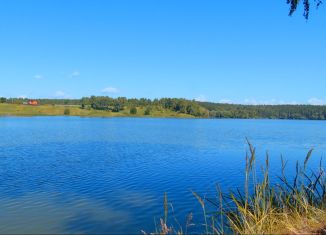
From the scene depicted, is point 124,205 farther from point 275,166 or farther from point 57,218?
point 275,166

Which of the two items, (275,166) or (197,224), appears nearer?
(197,224)

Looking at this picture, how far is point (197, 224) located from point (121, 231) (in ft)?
10.0

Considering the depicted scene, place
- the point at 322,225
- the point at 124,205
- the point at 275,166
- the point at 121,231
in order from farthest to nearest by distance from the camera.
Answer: the point at 275,166
the point at 124,205
the point at 121,231
the point at 322,225

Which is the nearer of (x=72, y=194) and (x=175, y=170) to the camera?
(x=72, y=194)

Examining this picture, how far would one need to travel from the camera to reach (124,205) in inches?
675

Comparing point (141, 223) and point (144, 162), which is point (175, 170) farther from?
point (141, 223)

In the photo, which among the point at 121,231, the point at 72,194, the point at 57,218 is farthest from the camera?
the point at 72,194

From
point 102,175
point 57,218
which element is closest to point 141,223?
point 57,218

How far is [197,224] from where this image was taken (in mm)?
14383

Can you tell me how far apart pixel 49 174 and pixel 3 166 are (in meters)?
5.26

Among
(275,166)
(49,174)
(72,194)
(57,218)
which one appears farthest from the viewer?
(275,166)

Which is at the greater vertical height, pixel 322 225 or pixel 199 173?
pixel 322 225

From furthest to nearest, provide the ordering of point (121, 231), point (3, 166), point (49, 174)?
point (3, 166) → point (49, 174) → point (121, 231)

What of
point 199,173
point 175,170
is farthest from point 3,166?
point 199,173
